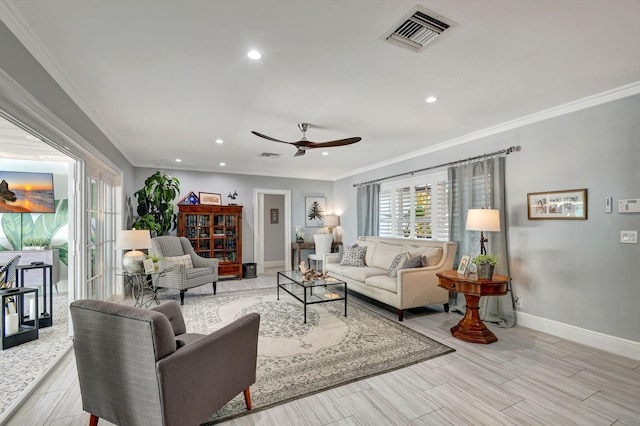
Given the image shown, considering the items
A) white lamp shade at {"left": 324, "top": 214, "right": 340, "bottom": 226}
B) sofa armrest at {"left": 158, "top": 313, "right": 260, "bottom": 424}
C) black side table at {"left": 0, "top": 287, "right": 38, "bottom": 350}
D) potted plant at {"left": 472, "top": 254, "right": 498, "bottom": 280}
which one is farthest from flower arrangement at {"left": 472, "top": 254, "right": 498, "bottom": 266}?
black side table at {"left": 0, "top": 287, "right": 38, "bottom": 350}

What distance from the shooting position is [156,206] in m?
5.54

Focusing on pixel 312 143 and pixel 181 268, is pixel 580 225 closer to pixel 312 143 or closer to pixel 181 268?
pixel 312 143

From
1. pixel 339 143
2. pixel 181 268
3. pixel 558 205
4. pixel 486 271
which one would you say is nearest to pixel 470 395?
pixel 486 271

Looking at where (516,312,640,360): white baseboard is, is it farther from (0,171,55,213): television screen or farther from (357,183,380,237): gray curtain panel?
(0,171,55,213): television screen

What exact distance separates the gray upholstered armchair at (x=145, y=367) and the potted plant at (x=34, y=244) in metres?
4.04

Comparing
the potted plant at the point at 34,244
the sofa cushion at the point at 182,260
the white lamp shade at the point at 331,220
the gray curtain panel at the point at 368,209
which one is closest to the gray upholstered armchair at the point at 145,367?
the sofa cushion at the point at 182,260

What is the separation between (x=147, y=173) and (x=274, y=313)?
4217 millimetres

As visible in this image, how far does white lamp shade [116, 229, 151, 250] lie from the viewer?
138 inches

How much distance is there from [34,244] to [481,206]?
6.57 meters

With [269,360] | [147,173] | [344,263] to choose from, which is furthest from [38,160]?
[344,263]

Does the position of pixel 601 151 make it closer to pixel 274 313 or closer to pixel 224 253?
pixel 274 313

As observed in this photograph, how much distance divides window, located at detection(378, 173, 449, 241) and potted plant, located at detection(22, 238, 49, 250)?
5.71m

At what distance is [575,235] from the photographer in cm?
315

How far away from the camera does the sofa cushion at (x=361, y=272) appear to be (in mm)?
4532
